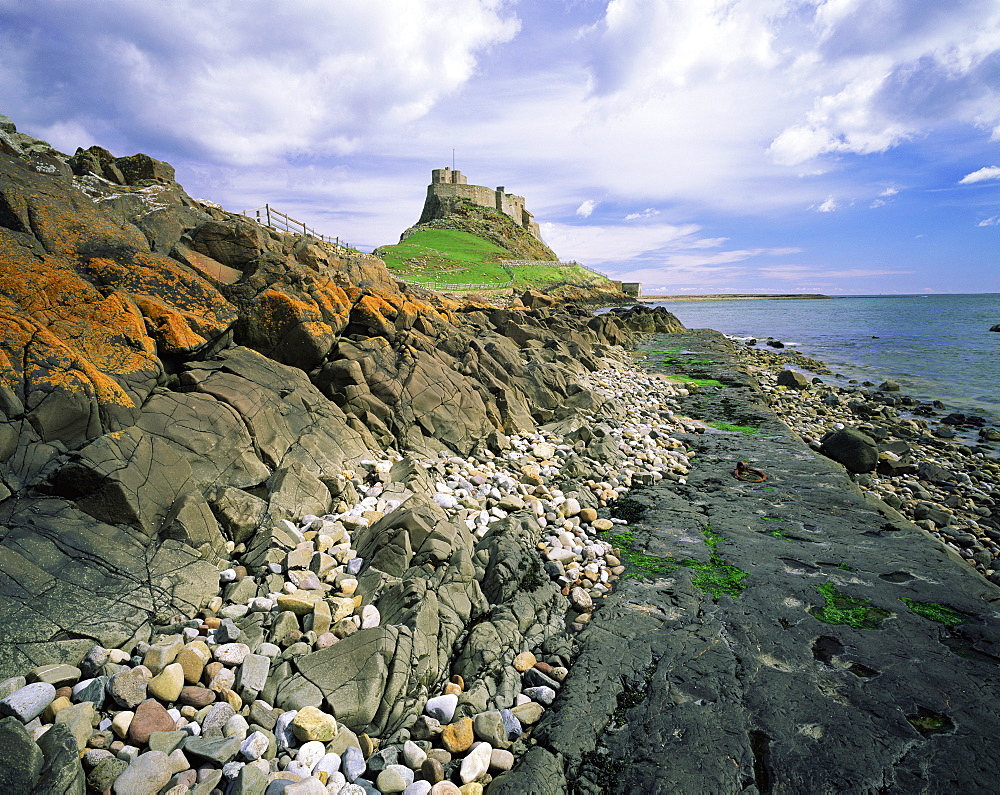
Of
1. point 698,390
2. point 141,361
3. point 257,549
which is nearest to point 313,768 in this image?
point 257,549

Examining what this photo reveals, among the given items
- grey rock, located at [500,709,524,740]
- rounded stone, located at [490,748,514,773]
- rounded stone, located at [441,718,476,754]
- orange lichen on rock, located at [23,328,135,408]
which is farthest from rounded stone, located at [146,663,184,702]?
orange lichen on rock, located at [23,328,135,408]

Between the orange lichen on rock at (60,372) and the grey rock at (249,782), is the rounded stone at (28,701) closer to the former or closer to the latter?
the grey rock at (249,782)

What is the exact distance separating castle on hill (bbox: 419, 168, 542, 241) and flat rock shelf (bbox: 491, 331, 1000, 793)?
12821cm

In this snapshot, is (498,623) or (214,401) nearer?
(498,623)

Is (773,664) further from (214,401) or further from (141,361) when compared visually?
(141,361)

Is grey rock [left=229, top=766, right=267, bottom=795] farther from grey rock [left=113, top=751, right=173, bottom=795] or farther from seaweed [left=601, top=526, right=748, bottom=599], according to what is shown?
seaweed [left=601, top=526, right=748, bottom=599]

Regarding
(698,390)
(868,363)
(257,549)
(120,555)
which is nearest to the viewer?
(120,555)

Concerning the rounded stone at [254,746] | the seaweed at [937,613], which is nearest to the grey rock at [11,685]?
the rounded stone at [254,746]

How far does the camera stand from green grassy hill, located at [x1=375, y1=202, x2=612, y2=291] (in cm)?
7888

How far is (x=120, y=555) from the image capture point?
5039 millimetres

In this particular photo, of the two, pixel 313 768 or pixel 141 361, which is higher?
pixel 141 361

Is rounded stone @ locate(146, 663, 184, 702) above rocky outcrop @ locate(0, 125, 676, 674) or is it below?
below

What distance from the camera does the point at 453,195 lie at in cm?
12662

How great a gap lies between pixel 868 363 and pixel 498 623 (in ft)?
145
